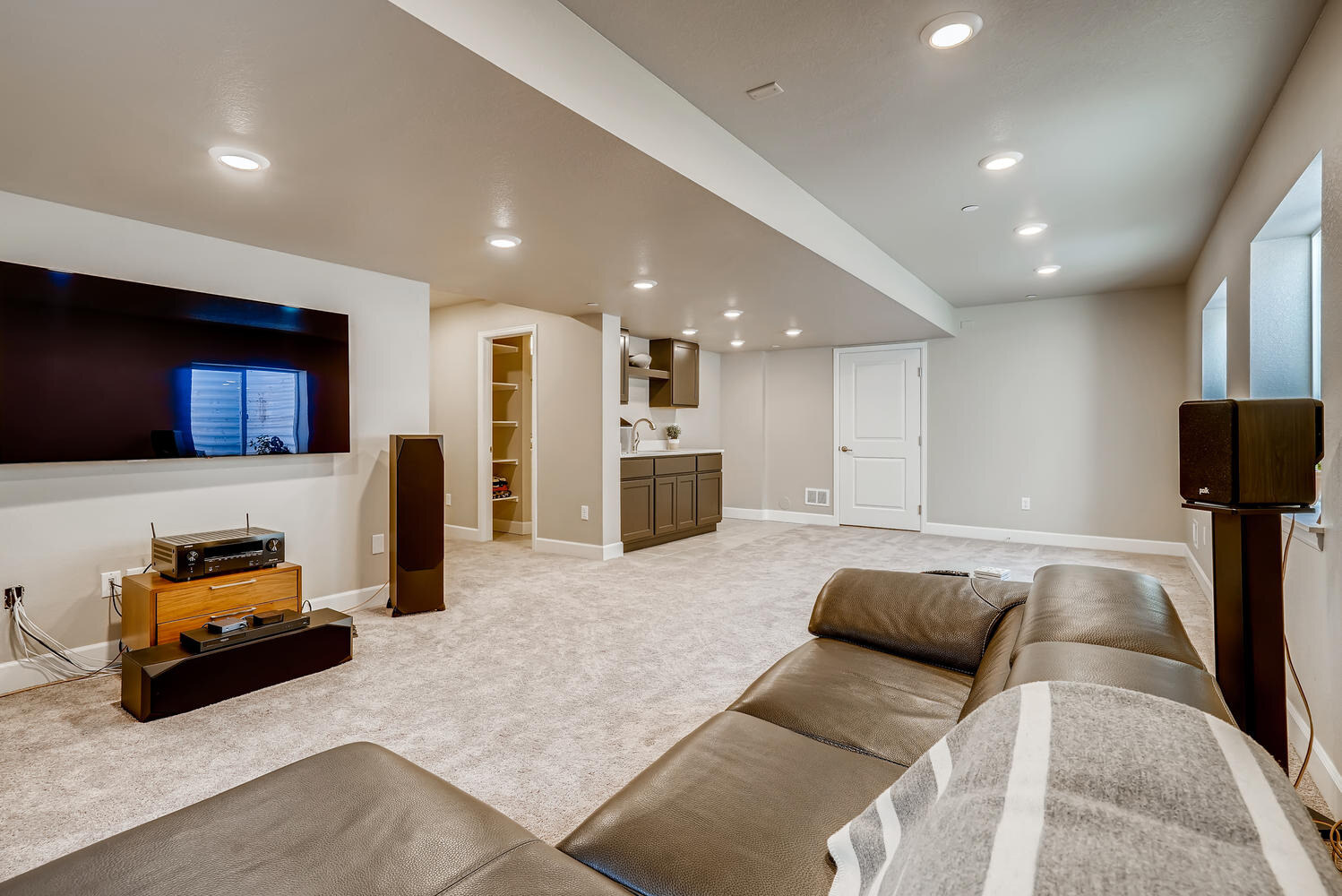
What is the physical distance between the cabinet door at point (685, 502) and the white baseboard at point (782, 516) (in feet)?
4.88

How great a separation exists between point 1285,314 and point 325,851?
3969 millimetres

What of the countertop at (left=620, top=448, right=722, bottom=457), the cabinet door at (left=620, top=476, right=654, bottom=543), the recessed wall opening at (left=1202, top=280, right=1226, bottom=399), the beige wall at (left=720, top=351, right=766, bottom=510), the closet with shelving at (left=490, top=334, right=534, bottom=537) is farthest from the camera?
the beige wall at (left=720, top=351, right=766, bottom=510)

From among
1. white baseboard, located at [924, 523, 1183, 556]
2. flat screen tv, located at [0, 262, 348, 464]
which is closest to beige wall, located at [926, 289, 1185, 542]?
white baseboard, located at [924, 523, 1183, 556]

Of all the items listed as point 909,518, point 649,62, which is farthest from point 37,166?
point 909,518

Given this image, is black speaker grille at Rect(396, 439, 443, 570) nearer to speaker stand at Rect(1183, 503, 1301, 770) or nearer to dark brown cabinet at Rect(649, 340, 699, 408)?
dark brown cabinet at Rect(649, 340, 699, 408)

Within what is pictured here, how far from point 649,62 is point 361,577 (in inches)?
135

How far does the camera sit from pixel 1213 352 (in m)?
4.36

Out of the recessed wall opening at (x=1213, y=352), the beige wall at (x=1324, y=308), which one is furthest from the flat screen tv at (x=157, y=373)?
the recessed wall opening at (x=1213, y=352)

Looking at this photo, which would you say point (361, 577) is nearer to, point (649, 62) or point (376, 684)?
point (376, 684)

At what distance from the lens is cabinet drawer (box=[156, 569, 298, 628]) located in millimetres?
2762

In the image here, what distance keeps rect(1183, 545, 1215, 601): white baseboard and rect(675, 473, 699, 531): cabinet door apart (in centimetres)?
406

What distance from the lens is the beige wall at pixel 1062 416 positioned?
5.55 metres

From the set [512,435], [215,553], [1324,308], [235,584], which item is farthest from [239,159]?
[512,435]

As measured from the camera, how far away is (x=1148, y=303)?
5.59 metres
